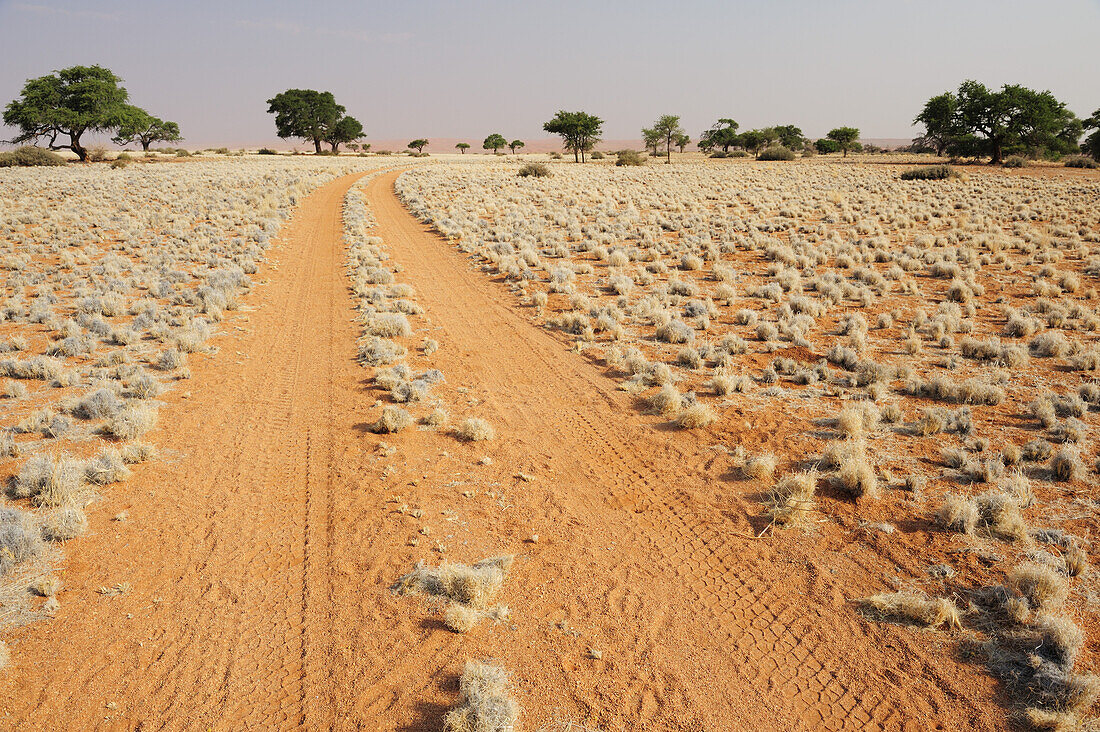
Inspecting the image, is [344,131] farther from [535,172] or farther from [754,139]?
[754,139]

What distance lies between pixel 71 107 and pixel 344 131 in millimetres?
44646

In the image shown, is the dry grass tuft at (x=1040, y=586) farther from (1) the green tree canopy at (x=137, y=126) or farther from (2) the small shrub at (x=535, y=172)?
(1) the green tree canopy at (x=137, y=126)

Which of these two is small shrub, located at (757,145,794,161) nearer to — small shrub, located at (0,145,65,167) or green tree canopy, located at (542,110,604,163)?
green tree canopy, located at (542,110,604,163)

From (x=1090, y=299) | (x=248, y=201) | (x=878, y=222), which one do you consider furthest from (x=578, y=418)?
(x=248, y=201)

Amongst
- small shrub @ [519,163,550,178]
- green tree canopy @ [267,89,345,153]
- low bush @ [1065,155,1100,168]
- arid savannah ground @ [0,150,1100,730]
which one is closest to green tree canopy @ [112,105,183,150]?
green tree canopy @ [267,89,345,153]

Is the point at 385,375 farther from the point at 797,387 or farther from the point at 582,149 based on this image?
the point at 582,149

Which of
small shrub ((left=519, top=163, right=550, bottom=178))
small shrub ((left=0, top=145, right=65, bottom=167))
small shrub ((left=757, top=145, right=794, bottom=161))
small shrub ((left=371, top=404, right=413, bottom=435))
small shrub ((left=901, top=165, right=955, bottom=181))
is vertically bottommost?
small shrub ((left=371, top=404, right=413, bottom=435))

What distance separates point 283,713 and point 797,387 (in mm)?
9276

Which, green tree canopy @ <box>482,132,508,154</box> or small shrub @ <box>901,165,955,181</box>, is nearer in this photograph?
small shrub @ <box>901,165,955,181</box>

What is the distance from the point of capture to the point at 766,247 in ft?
71.6

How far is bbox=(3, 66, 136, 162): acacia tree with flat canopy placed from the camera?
56656mm

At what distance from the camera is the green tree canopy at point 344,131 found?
98375mm

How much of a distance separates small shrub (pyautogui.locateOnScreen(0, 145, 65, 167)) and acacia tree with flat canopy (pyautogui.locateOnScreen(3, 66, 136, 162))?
10.1ft

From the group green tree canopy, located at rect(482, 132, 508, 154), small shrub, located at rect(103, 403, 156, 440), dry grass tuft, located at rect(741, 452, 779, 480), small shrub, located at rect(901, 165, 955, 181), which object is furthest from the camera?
green tree canopy, located at rect(482, 132, 508, 154)
